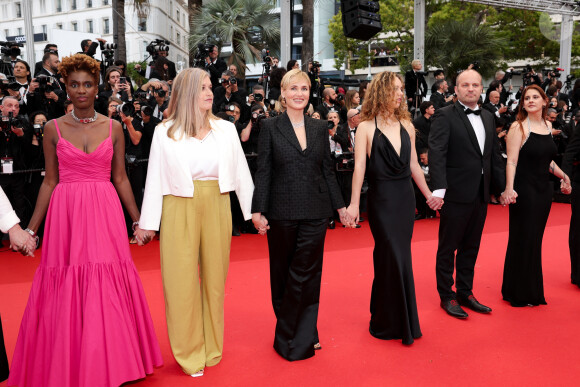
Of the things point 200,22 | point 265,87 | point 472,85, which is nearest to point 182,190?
point 472,85

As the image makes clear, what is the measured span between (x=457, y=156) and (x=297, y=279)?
5.52 feet

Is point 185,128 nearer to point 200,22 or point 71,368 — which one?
point 71,368

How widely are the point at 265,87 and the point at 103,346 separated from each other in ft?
21.0

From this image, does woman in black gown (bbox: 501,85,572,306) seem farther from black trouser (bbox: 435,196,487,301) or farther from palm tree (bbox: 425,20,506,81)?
palm tree (bbox: 425,20,506,81)

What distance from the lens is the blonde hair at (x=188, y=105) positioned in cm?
306

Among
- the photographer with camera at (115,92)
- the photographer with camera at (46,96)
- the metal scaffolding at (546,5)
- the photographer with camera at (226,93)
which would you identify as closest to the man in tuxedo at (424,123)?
the photographer with camera at (226,93)

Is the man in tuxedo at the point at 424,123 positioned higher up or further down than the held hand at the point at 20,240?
higher up

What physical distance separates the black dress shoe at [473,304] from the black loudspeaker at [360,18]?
6.14 m

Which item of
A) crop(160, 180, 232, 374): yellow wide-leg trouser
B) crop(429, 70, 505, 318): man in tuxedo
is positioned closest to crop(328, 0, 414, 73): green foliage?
crop(429, 70, 505, 318): man in tuxedo

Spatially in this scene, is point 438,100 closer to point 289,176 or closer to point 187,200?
point 289,176

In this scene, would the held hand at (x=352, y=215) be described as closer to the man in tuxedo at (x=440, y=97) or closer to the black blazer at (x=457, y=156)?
the black blazer at (x=457, y=156)

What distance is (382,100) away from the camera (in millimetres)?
3693

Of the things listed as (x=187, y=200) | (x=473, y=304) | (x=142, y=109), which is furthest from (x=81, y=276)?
(x=142, y=109)

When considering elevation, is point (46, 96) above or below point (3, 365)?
above
